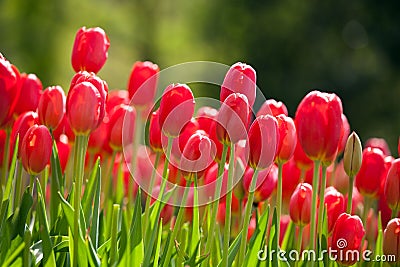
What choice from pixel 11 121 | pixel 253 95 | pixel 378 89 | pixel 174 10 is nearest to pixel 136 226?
pixel 253 95

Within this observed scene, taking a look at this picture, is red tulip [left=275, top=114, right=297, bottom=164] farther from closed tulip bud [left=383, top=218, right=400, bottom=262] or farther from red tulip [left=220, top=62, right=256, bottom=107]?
closed tulip bud [left=383, top=218, right=400, bottom=262]

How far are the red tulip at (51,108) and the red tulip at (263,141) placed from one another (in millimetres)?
345

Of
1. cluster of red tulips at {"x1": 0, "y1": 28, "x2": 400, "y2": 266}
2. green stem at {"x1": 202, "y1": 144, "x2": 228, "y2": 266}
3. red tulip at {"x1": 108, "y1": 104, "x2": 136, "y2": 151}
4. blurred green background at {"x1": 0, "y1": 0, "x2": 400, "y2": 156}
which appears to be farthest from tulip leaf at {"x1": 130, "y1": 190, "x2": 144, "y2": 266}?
blurred green background at {"x1": 0, "y1": 0, "x2": 400, "y2": 156}

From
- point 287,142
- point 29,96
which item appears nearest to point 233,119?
point 287,142

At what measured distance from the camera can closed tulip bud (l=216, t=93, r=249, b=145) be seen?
3.75 feet

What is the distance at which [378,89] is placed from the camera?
25.5 feet

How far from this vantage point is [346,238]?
120 cm

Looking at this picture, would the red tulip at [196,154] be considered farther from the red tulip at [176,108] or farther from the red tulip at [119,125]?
the red tulip at [119,125]

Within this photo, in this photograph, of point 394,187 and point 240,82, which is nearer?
point 240,82

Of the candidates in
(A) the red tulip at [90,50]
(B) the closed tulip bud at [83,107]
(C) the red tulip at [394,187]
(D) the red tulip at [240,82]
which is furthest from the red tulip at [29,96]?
(C) the red tulip at [394,187]

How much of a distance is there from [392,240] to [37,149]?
1.94ft

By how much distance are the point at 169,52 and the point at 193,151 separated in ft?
43.7

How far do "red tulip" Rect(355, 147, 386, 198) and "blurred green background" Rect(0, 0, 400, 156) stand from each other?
18.2 ft

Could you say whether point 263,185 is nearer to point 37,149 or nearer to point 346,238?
point 346,238
